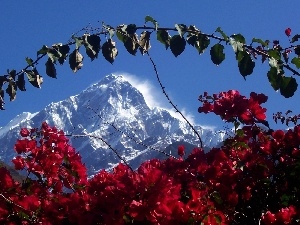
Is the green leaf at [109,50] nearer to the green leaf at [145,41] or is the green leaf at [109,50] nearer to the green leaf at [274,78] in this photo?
the green leaf at [145,41]

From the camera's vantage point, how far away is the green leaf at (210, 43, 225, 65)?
2.25 metres

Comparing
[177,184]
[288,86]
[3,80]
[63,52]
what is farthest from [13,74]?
[288,86]

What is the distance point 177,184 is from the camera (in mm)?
2926

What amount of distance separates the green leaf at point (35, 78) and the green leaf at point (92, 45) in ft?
0.89

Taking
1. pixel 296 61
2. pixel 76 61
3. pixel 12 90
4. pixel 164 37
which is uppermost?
pixel 164 37

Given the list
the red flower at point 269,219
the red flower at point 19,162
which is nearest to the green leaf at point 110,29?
the red flower at point 269,219

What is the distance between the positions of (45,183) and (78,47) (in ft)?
5.89

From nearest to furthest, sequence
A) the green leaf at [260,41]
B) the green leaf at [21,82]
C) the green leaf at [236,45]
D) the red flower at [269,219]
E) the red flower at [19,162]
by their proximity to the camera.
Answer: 1. the green leaf at [260,41]
2. the green leaf at [236,45]
3. the green leaf at [21,82]
4. the red flower at [269,219]
5. the red flower at [19,162]

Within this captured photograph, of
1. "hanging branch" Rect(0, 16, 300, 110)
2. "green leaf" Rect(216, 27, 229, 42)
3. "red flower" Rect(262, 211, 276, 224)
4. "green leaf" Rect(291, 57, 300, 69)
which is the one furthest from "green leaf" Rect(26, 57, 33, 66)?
"red flower" Rect(262, 211, 276, 224)

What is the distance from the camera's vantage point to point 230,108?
4316 millimetres

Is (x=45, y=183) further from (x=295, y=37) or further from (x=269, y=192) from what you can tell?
Result: (x=295, y=37)

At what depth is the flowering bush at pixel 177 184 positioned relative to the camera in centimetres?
262

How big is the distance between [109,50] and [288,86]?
2.62 ft

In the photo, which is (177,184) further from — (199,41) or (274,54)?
(274,54)
